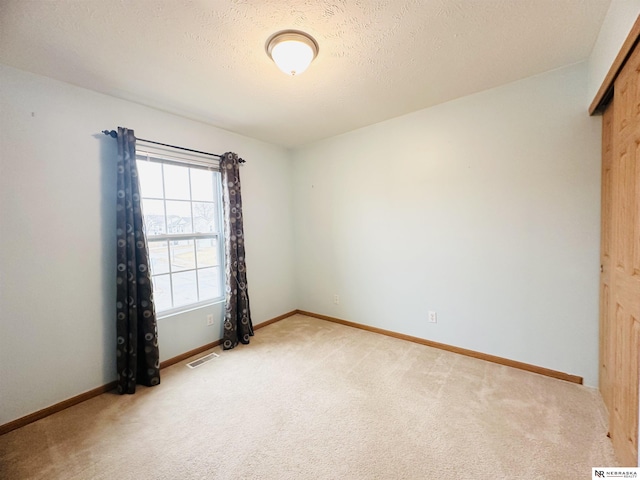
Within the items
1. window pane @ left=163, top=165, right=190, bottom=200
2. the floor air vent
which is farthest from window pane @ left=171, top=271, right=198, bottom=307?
window pane @ left=163, top=165, right=190, bottom=200

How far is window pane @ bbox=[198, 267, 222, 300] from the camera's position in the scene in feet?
9.62

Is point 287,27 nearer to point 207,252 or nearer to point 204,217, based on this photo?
point 204,217

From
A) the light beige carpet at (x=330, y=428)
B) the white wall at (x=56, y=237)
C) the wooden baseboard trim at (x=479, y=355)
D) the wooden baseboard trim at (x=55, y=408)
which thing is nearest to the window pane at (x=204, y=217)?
the white wall at (x=56, y=237)

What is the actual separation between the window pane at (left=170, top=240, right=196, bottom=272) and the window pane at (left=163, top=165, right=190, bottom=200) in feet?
1.55

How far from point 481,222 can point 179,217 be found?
296 centimetres

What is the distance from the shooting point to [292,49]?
5.22 feet

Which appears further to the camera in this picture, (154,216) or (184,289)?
(184,289)

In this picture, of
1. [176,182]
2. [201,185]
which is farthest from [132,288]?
[201,185]

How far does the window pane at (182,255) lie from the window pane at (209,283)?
0.51 feet

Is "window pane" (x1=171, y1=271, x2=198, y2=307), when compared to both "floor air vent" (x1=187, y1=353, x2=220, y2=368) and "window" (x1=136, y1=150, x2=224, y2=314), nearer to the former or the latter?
"window" (x1=136, y1=150, x2=224, y2=314)

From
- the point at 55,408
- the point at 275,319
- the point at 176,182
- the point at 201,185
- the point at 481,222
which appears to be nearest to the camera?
the point at 55,408

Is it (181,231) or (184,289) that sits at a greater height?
(181,231)

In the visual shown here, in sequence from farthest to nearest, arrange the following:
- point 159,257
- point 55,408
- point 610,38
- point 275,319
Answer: point 275,319
point 159,257
point 55,408
point 610,38

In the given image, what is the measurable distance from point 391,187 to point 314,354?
6.52ft
